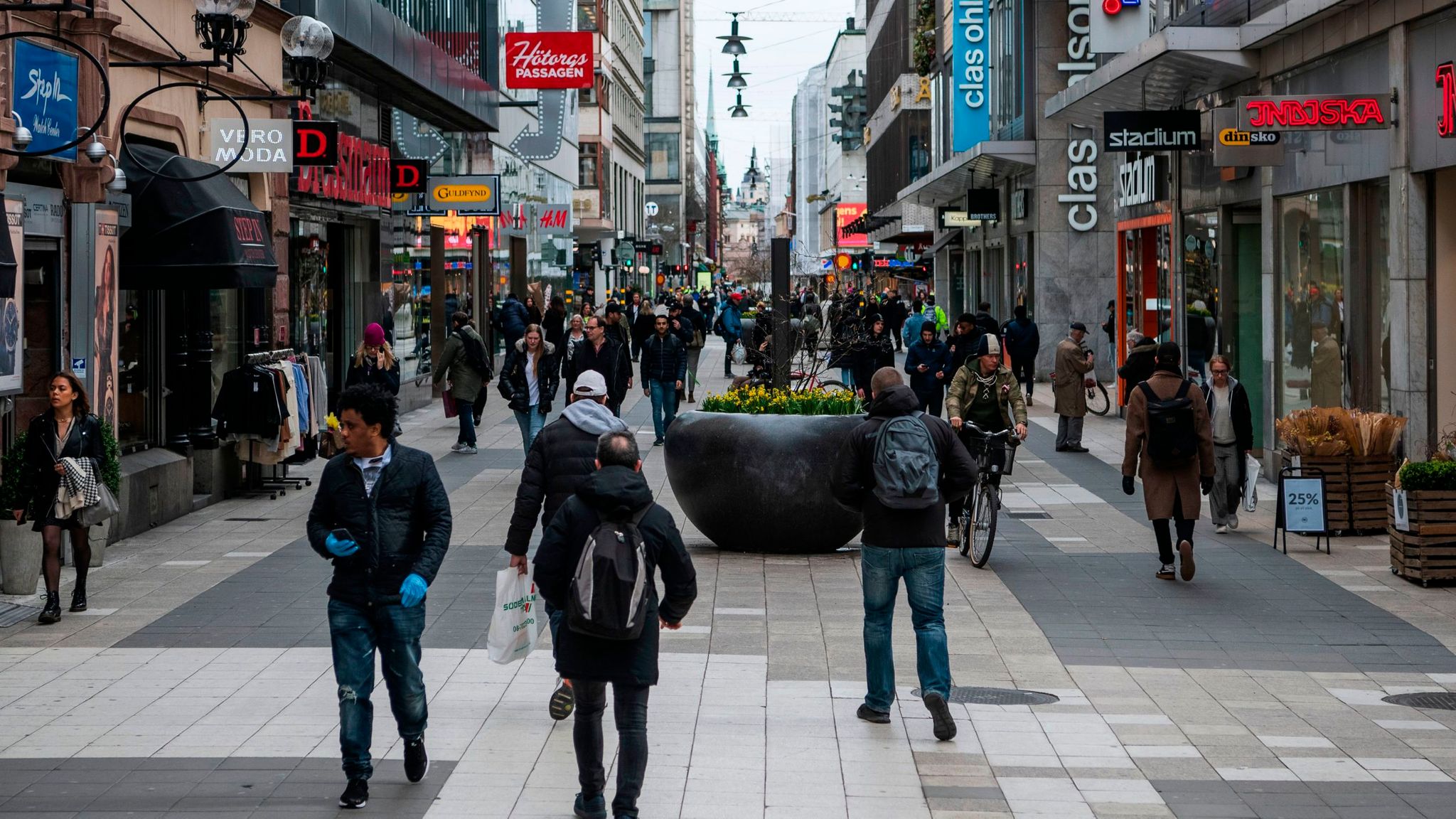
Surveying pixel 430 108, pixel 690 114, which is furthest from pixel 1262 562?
pixel 690 114

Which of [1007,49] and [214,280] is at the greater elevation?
[1007,49]

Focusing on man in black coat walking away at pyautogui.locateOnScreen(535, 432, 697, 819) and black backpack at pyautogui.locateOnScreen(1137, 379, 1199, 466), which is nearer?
man in black coat walking away at pyautogui.locateOnScreen(535, 432, 697, 819)

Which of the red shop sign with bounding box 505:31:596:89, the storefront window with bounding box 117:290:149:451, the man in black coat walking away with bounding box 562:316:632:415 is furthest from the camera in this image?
the red shop sign with bounding box 505:31:596:89

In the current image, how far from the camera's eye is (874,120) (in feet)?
236

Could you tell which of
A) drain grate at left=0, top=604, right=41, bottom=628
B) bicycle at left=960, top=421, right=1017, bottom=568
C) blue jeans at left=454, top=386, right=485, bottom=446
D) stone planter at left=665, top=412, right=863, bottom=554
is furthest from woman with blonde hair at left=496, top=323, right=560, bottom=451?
drain grate at left=0, top=604, right=41, bottom=628

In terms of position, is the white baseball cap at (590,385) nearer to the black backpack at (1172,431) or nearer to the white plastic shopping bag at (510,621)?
the white plastic shopping bag at (510,621)

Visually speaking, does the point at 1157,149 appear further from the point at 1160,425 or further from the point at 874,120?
the point at 874,120

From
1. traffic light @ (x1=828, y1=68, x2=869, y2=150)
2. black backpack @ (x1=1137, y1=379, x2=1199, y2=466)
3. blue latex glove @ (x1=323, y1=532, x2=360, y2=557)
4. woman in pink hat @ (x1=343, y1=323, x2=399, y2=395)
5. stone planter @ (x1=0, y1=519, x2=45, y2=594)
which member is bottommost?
stone planter @ (x1=0, y1=519, x2=45, y2=594)

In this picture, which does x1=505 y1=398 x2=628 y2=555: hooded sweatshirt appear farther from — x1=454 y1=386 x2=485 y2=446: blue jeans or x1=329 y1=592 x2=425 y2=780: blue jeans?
x1=454 y1=386 x2=485 y2=446: blue jeans

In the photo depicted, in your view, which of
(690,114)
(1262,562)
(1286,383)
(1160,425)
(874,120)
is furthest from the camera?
(690,114)

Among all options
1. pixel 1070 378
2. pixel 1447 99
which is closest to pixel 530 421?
pixel 1070 378

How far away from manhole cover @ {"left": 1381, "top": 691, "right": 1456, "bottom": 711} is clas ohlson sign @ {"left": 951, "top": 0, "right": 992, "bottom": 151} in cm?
3119

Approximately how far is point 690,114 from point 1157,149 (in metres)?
142

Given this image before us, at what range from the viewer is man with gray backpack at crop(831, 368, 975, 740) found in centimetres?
814
